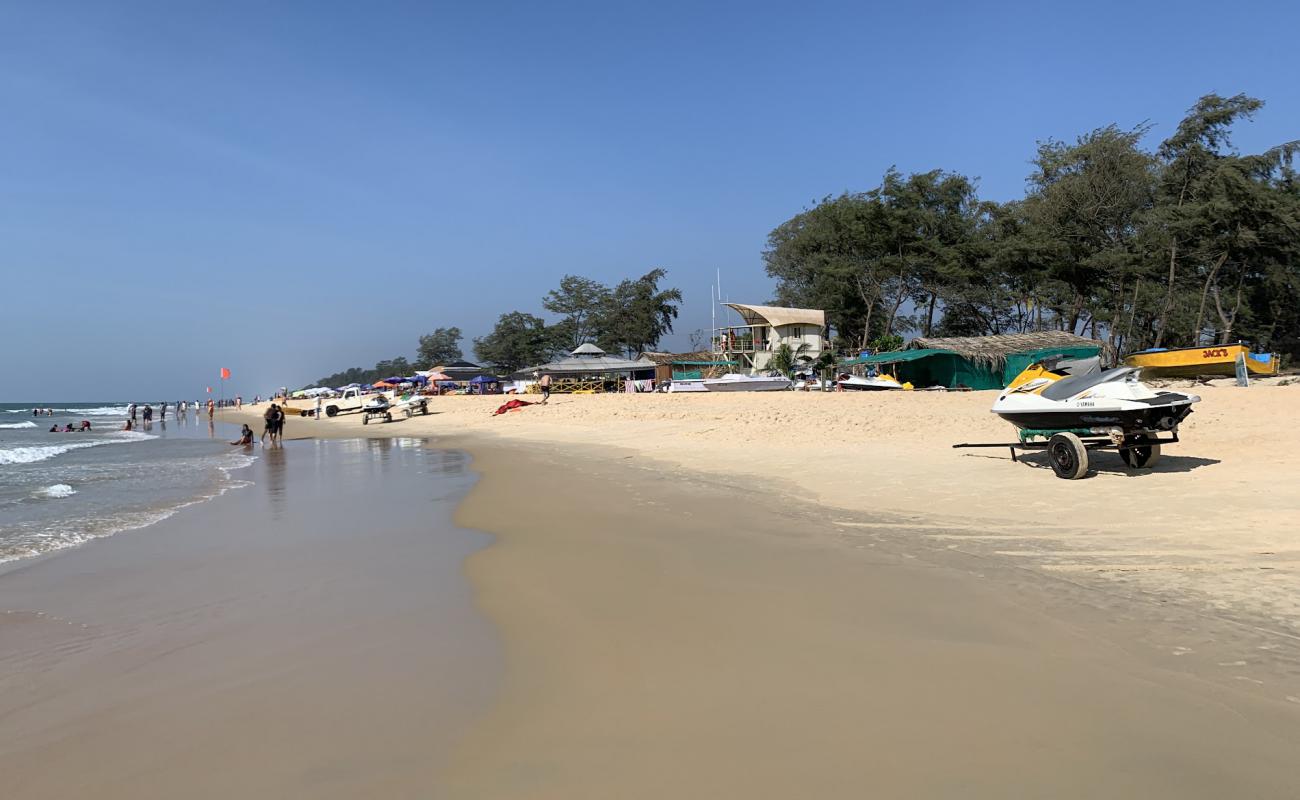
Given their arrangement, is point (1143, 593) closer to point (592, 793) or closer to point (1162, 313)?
point (592, 793)

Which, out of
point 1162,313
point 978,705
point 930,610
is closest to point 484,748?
point 978,705

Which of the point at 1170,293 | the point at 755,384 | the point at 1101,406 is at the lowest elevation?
the point at 1101,406

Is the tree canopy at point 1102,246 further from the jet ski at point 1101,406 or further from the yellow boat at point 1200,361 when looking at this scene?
the jet ski at point 1101,406

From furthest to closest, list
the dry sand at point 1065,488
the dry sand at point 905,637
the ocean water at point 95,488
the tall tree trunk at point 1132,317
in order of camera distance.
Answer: the tall tree trunk at point 1132,317 < the ocean water at point 95,488 < the dry sand at point 1065,488 < the dry sand at point 905,637

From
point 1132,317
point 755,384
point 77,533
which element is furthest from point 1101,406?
point 1132,317

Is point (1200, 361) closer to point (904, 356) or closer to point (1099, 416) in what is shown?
point (904, 356)

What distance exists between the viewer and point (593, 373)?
168ft

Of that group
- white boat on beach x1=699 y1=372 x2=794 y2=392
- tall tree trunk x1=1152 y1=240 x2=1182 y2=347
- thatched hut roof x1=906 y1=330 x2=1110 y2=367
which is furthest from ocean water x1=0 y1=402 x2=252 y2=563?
tall tree trunk x1=1152 y1=240 x2=1182 y2=347

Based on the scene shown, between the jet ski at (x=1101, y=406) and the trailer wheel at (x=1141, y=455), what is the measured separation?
300mm

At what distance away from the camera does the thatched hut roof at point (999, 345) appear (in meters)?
33.1

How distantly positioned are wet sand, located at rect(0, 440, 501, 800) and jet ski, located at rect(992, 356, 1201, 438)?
26.9ft

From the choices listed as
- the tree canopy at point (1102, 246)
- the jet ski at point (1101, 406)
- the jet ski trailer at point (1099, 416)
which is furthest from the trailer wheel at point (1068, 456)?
the tree canopy at point (1102, 246)

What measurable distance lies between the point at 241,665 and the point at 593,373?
47.3 metres

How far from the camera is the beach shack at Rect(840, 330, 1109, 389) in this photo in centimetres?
3300
